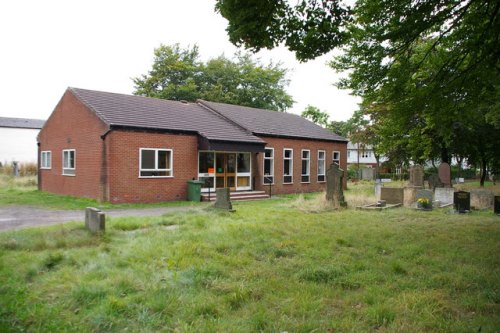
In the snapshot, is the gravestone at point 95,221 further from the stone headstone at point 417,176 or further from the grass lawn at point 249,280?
the stone headstone at point 417,176

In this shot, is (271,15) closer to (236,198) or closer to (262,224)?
(262,224)

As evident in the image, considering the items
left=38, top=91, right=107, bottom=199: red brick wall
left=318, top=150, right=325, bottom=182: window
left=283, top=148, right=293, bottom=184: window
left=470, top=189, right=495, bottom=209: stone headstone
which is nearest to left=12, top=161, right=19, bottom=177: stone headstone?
left=38, top=91, right=107, bottom=199: red brick wall

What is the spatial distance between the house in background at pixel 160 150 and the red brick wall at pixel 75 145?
0.05 metres

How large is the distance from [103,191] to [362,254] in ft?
44.5

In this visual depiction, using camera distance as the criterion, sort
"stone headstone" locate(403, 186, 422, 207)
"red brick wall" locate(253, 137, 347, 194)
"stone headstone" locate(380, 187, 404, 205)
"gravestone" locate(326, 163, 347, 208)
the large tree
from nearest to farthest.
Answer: the large tree
"gravestone" locate(326, 163, 347, 208)
"stone headstone" locate(380, 187, 404, 205)
"stone headstone" locate(403, 186, 422, 207)
"red brick wall" locate(253, 137, 347, 194)

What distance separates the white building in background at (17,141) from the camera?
5522 centimetres

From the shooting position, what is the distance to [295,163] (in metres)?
27.0

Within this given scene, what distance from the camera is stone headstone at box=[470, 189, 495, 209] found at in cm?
1720

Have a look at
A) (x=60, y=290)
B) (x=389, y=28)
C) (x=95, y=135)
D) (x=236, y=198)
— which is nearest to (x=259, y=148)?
(x=236, y=198)

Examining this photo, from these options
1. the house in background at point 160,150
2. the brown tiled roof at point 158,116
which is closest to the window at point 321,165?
the house in background at point 160,150

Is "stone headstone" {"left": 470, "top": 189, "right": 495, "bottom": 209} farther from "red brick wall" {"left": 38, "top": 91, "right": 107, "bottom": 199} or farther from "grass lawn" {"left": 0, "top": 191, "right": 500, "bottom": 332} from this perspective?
"red brick wall" {"left": 38, "top": 91, "right": 107, "bottom": 199}

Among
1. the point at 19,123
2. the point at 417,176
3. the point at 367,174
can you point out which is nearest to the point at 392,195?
the point at 417,176

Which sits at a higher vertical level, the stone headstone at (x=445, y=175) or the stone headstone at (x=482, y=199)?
the stone headstone at (x=445, y=175)

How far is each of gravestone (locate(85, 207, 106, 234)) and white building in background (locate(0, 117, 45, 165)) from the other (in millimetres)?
52390
